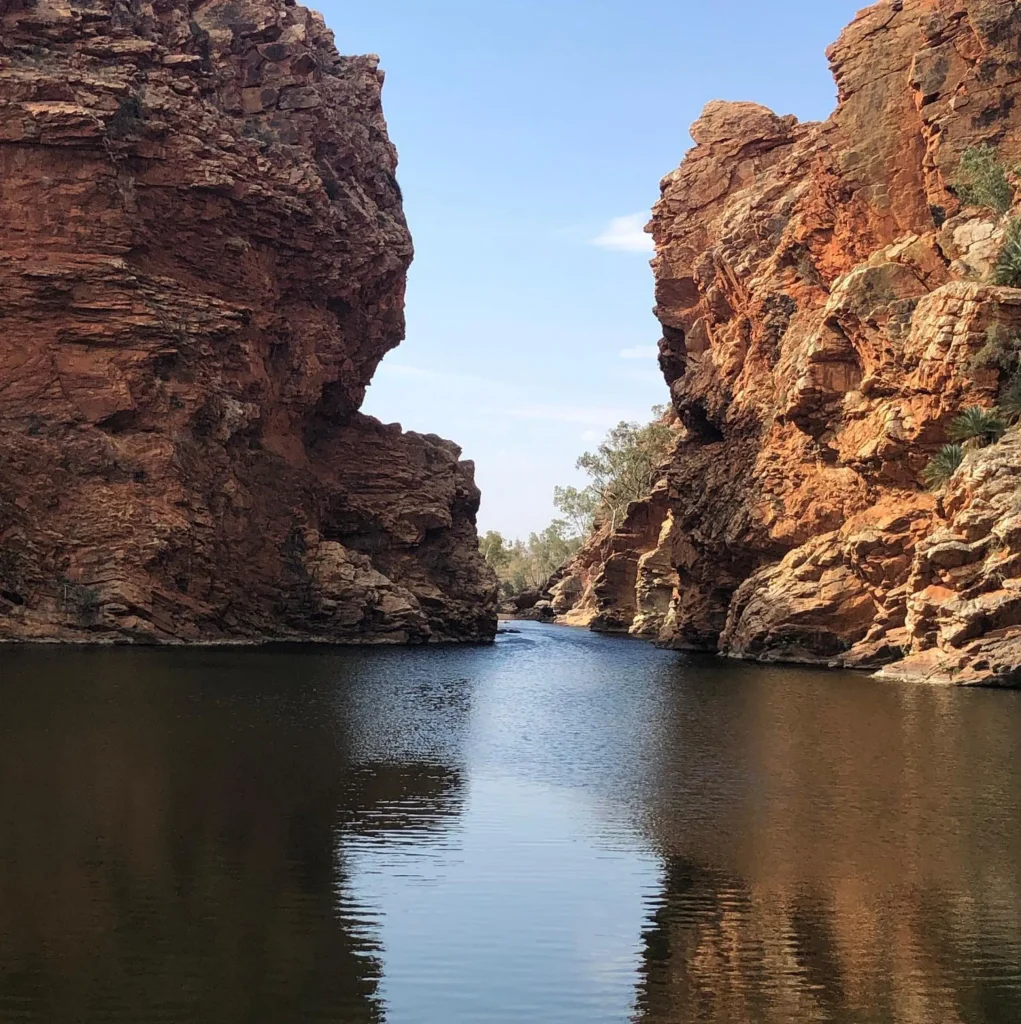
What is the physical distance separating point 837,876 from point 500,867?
4.27 metres

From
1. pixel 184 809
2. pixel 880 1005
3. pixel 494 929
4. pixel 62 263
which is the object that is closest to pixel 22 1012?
pixel 494 929

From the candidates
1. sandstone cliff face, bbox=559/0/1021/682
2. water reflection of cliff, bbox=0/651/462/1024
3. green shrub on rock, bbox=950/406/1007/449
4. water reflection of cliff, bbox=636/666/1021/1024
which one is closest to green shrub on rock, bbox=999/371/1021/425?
green shrub on rock, bbox=950/406/1007/449

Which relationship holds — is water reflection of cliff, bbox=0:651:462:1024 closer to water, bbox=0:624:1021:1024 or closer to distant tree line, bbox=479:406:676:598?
water, bbox=0:624:1021:1024

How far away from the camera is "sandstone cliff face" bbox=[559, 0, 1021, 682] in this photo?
44.9 meters

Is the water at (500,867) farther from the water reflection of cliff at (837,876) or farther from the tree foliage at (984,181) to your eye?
the tree foliage at (984,181)

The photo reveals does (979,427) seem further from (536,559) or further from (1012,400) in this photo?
(536,559)

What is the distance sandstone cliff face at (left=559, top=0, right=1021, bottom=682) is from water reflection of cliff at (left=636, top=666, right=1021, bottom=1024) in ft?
53.0

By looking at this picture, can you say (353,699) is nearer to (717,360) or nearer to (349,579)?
(349,579)

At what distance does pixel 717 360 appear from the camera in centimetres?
7288

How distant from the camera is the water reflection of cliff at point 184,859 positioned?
9914 mm

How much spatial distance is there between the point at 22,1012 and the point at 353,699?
2661cm

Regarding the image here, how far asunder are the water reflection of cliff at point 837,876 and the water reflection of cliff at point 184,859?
3.33 meters

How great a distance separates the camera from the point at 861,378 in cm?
5688

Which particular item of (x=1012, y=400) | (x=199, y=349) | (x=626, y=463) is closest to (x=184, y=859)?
(x=1012, y=400)
